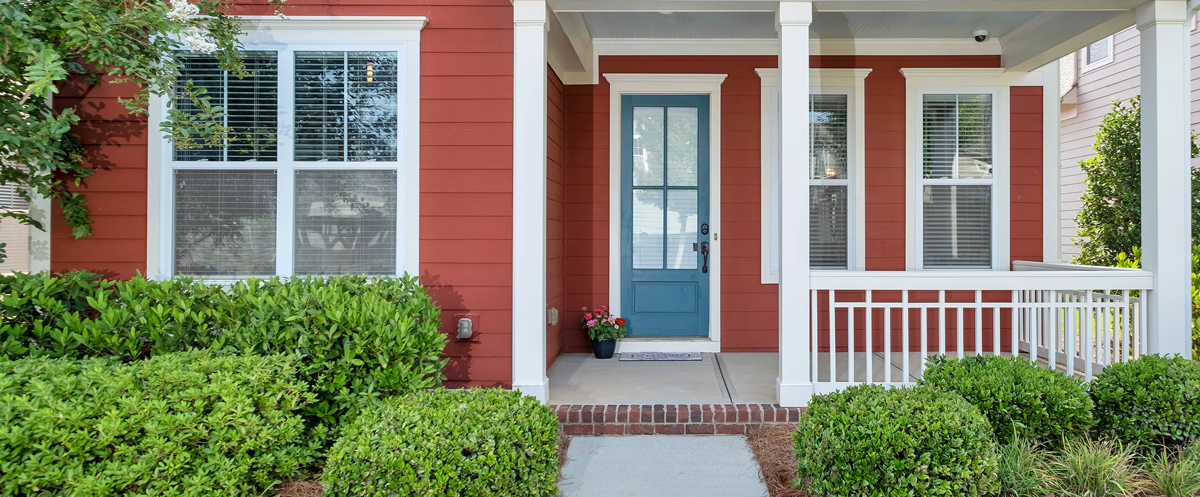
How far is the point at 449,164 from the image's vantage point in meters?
3.93

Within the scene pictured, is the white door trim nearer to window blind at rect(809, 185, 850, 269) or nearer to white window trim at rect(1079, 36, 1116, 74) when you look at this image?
window blind at rect(809, 185, 850, 269)

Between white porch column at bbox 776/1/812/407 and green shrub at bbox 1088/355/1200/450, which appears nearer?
green shrub at bbox 1088/355/1200/450

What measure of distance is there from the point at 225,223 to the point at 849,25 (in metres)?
4.39

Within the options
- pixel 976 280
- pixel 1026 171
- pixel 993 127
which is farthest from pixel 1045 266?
pixel 976 280

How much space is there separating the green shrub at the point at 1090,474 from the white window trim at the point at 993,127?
2793 mm

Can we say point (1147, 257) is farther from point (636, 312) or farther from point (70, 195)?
point (70, 195)

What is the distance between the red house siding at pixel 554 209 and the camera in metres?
4.66

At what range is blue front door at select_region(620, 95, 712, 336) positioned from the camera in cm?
538

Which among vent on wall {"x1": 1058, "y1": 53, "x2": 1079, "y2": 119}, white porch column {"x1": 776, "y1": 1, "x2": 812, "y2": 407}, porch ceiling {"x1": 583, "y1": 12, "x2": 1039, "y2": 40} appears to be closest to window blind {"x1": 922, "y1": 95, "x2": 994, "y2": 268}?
porch ceiling {"x1": 583, "y1": 12, "x2": 1039, "y2": 40}

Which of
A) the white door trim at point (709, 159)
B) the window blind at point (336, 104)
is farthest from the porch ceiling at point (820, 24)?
the window blind at point (336, 104)

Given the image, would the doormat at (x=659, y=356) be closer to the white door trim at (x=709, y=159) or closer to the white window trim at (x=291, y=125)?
the white door trim at (x=709, y=159)

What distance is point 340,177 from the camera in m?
3.95

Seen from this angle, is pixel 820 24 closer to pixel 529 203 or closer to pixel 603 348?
pixel 529 203

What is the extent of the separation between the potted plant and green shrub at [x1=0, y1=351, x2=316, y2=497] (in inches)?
104
